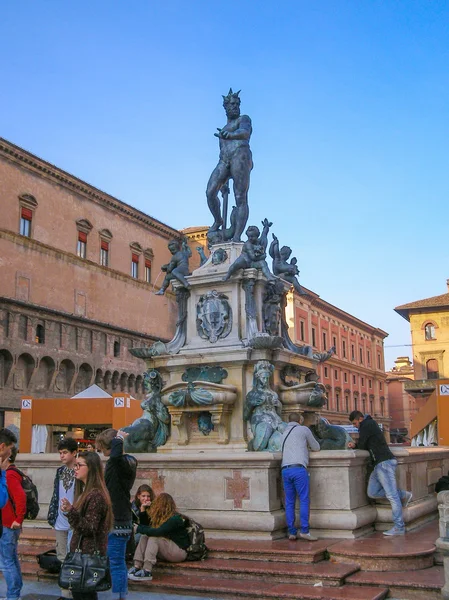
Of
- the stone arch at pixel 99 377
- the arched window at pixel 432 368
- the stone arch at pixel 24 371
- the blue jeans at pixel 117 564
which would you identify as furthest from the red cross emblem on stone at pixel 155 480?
the arched window at pixel 432 368

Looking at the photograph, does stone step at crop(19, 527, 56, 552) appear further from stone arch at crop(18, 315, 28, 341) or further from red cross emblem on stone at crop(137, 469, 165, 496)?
stone arch at crop(18, 315, 28, 341)

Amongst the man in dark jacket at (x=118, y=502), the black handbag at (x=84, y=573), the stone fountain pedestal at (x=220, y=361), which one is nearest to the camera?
the black handbag at (x=84, y=573)

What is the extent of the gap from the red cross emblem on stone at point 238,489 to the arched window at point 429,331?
180ft

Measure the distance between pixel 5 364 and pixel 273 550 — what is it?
2955cm

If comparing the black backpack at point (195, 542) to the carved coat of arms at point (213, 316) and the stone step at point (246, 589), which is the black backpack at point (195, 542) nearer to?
the stone step at point (246, 589)

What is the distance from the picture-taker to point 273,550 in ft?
23.0

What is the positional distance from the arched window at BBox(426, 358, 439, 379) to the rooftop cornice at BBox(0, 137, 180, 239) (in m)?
24.8

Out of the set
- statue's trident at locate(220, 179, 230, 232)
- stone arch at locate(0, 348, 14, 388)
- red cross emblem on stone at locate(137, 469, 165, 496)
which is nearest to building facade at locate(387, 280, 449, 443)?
stone arch at locate(0, 348, 14, 388)

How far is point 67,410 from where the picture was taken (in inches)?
920

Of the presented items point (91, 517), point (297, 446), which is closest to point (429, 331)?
point (297, 446)

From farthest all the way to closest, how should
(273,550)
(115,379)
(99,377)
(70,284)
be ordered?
(115,379) < (99,377) < (70,284) < (273,550)

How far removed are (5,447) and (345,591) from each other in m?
3.11

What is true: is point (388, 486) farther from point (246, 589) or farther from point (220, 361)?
point (220, 361)

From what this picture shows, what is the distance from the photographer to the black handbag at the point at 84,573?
484cm
